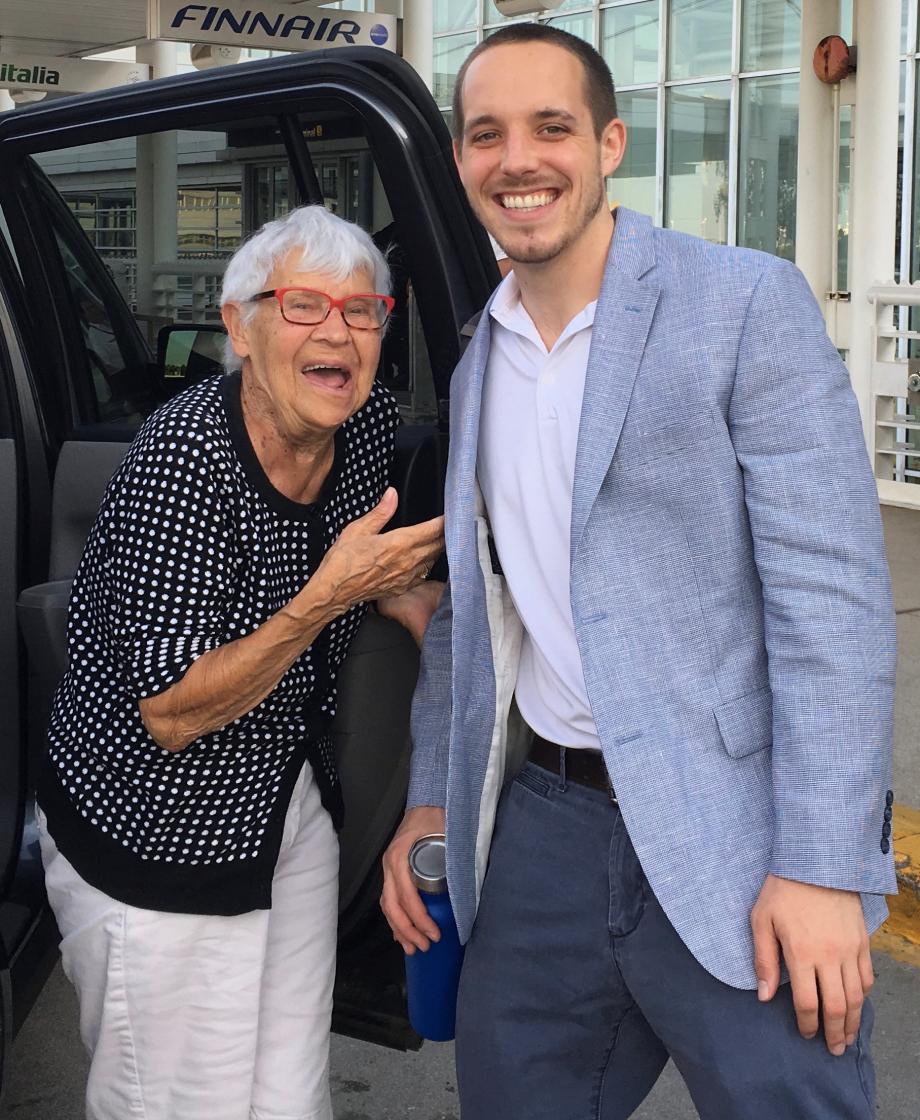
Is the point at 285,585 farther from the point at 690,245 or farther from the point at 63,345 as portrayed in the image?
the point at 63,345

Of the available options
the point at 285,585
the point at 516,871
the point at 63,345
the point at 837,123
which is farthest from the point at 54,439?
the point at 837,123

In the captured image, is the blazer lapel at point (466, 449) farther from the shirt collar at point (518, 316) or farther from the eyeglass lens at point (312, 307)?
the eyeglass lens at point (312, 307)

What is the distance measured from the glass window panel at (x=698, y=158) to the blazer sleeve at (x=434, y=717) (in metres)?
13.0

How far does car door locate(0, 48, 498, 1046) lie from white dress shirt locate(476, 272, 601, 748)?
17.1 inches

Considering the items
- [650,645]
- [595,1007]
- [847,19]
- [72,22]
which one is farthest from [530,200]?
[72,22]

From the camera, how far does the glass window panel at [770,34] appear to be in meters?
13.7

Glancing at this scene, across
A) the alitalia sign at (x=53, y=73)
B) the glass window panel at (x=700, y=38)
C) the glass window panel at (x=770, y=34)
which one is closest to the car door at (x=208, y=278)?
the alitalia sign at (x=53, y=73)

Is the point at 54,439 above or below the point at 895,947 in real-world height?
above

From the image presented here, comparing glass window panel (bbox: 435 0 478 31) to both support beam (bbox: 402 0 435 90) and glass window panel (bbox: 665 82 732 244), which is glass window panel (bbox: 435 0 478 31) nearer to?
glass window panel (bbox: 665 82 732 244)

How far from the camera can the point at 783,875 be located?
1.76 metres

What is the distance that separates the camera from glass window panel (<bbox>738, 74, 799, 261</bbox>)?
13.8 meters

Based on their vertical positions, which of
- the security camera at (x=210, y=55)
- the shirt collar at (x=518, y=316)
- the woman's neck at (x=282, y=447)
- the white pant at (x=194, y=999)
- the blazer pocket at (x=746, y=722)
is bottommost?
the white pant at (x=194, y=999)

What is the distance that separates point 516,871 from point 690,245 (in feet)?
2.87

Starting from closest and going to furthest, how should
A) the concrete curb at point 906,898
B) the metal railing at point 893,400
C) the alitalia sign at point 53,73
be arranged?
the concrete curb at point 906,898 < the metal railing at point 893,400 < the alitalia sign at point 53,73
